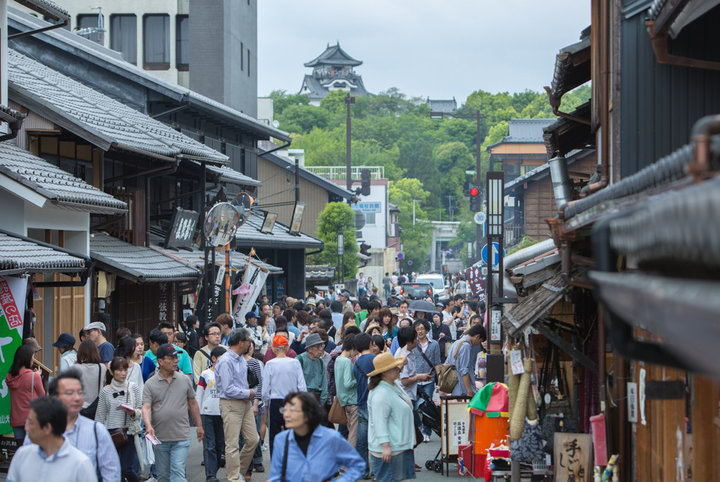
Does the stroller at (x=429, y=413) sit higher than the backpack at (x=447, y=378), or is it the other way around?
the backpack at (x=447, y=378)

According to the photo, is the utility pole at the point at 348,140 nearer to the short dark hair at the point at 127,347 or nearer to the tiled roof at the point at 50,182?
the tiled roof at the point at 50,182

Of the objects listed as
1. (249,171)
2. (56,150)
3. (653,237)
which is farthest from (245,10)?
(653,237)

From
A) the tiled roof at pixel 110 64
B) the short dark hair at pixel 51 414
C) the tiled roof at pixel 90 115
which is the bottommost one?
the short dark hair at pixel 51 414

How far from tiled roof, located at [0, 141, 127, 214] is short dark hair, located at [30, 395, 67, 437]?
8572 mm

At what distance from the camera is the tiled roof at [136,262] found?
17.7 metres

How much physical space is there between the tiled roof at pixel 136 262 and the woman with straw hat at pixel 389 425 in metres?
9.33

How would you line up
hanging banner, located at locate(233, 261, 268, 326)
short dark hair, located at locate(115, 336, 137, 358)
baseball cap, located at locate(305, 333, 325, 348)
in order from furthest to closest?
hanging banner, located at locate(233, 261, 268, 326) → baseball cap, located at locate(305, 333, 325, 348) → short dark hair, located at locate(115, 336, 137, 358)

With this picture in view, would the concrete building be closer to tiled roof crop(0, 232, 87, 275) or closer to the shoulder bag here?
tiled roof crop(0, 232, 87, 275)

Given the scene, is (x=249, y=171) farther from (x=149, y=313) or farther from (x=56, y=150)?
(x=56, y=150)

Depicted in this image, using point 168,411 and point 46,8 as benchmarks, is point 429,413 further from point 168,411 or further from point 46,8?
point 46,8

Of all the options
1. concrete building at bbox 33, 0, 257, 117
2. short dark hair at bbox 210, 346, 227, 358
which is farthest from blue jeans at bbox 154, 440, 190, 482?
concrete building at bbox 33, 0, 257, 117

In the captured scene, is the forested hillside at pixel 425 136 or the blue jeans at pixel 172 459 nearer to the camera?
the blue jeans at pixel 172 459

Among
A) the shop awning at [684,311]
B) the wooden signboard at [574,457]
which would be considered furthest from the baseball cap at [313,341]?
the shop awning at [684,311]

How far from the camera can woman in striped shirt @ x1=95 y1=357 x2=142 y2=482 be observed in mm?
10125
